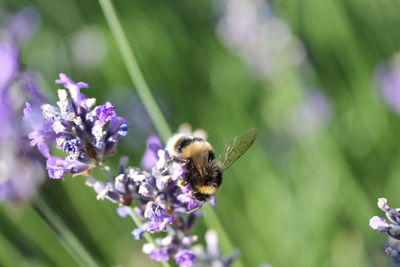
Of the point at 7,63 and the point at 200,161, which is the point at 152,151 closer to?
the point at 200,161

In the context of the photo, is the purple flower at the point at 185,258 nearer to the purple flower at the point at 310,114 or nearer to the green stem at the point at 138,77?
the green stem at the point at 138,77

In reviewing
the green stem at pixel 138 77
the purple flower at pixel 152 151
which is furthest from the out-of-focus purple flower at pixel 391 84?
the purple flower at pixel 152 151

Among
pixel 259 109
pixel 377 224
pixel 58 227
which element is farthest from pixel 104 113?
pixel 259 109

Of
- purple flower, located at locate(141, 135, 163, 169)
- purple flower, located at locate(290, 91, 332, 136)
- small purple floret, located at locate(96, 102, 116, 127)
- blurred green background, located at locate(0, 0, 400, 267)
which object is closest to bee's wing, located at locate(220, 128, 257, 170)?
purple flower, located at locate(141, 135, 163, 169)

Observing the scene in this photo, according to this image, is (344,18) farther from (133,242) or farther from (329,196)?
(133,242)

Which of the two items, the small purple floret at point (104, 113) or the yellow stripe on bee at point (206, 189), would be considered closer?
the small purple floret at point (104, 113)

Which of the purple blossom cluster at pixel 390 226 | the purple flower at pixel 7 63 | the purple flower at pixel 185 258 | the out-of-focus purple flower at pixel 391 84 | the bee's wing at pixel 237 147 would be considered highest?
the purple flower at pixel 7 63
